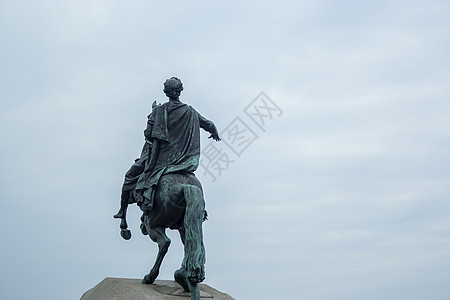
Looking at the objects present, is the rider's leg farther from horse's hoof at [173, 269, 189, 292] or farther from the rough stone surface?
horse's hoof at [173, 269, 189, 292]

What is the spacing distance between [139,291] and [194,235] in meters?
1.29

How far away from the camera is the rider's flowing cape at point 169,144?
11.4m

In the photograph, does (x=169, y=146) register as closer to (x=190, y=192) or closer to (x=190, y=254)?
(x=190, y=192)

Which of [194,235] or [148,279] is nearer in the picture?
[194,235]

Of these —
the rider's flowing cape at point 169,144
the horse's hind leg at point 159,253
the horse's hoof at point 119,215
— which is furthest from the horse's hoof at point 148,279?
the horse's hoof at point 119,215

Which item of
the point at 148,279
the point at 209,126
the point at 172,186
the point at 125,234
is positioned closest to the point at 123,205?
the point at 125,234

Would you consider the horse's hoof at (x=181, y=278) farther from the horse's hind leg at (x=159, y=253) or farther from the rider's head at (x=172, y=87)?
the rider's head at (x=172, y=87)

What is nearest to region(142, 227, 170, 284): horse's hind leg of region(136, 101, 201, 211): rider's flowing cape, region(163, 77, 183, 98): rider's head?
region(136, 101, 201, 211): rider's flowing cape

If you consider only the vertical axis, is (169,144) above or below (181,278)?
above

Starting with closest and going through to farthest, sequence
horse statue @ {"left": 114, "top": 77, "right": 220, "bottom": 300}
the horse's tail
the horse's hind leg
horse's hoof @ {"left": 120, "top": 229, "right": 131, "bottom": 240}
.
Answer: the horse's tail < horse statue @ {"left": 114, "top": 77, "right": 220, "bottom": 300} < the horse's hind leg < horse's hoof @ {"left": 120, "top": 229, "right": 131, "bottom": 240}

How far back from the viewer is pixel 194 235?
10.8 metres

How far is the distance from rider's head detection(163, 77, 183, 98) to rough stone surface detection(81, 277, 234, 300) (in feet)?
11.3

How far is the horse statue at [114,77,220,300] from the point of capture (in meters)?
10.8

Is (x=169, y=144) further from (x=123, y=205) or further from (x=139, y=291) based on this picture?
(x=139, y=291)
